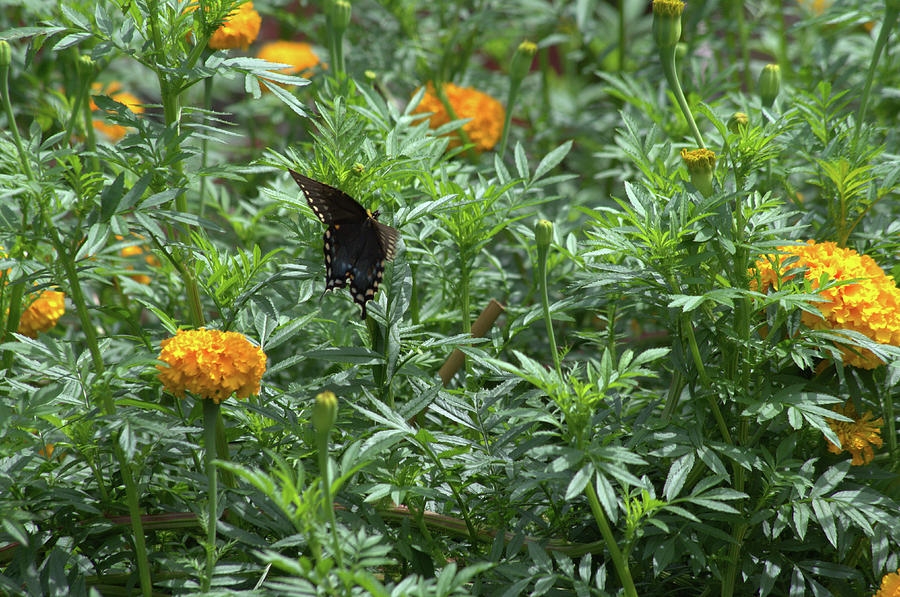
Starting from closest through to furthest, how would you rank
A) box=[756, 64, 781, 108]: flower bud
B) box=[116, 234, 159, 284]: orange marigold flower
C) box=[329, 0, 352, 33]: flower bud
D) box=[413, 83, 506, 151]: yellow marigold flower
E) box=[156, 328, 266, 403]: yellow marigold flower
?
box=[156, 328, 266, 403]: yellow marigold flower → box=[756, 64, 781, 108]: flower bud → box=[329, 0, 352, 33]: flower bud → box=[116, 234, 159, 284]: orange marigold flower → box=[413, 83, 506, 151]: yellow marigold flower

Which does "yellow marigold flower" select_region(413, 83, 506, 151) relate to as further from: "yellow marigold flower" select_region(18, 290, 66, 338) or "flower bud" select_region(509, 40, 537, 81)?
"yellow marigold flower" select_region(18, 290, 66, 338)

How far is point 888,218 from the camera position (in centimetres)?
118

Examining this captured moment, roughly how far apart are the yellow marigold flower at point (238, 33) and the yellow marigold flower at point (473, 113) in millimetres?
454

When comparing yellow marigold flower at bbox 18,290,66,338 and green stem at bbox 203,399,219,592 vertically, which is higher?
green stem at bbox 203,399,219,592

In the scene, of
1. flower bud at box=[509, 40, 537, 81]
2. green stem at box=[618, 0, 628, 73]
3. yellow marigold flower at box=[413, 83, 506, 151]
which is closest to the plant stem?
flower bud at box=[509, 40, 537, 81]

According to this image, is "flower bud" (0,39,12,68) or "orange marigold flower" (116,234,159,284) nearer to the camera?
"flower bud" (0,39,12,68)

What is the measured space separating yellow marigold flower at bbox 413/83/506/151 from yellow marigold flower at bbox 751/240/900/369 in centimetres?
83

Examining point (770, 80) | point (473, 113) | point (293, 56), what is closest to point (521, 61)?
Answer: point (473, 113)

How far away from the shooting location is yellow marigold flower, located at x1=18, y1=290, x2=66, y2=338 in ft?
3.97

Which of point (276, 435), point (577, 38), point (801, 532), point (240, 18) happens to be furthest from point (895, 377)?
point (577, 38)

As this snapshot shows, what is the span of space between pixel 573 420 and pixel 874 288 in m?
0.39

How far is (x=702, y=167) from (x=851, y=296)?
212mm

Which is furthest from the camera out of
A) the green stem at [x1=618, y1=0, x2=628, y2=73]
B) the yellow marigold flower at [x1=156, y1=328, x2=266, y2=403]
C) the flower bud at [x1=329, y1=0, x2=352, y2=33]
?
the green stem at [x1=618, y1=0, x2=628, y2=73]

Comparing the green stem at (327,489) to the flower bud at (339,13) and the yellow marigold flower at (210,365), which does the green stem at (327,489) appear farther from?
the flower bud at (339,13)
